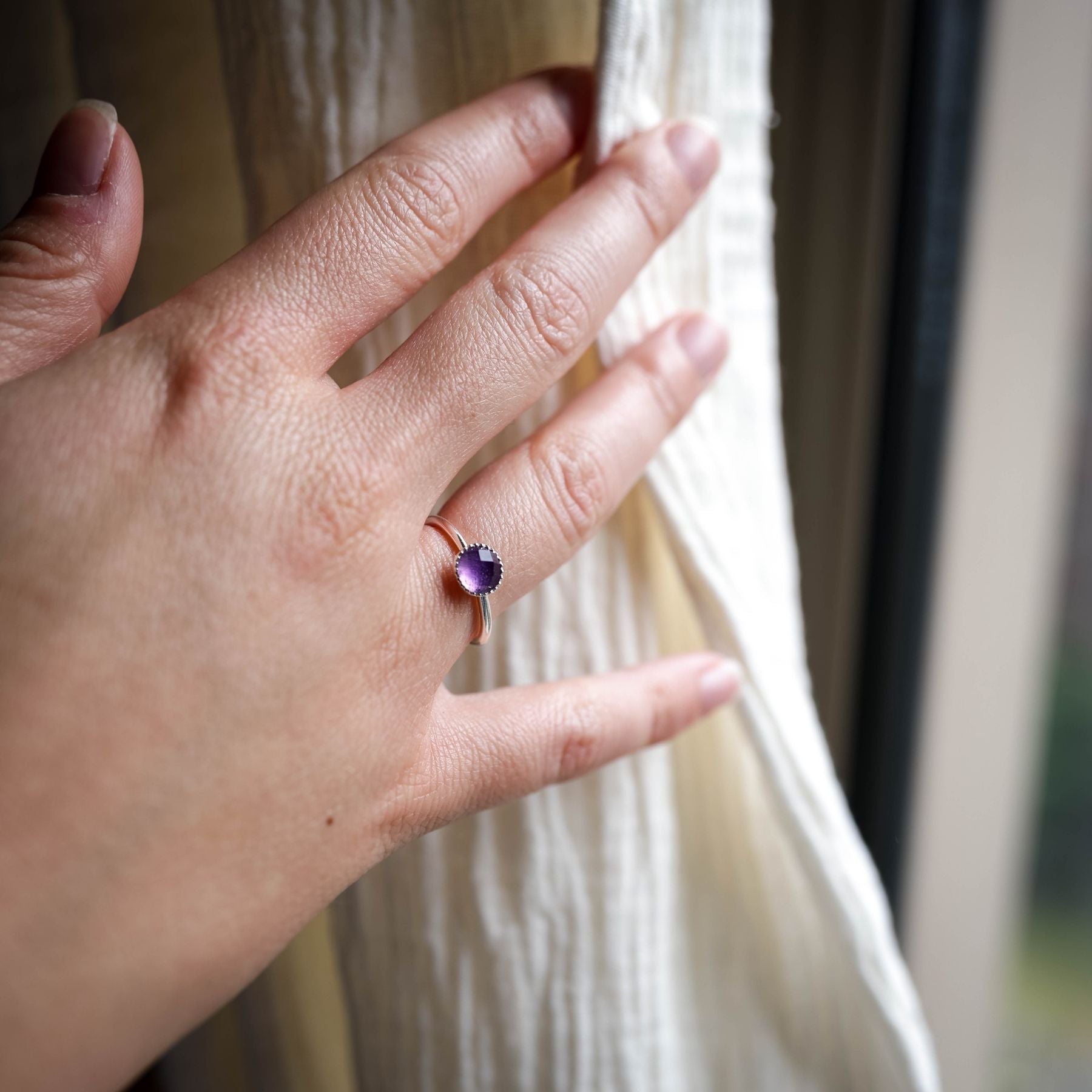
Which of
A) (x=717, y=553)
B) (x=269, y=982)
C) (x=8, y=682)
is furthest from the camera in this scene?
(x=269, y=982)

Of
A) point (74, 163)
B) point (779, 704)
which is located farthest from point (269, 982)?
point (74, 163)

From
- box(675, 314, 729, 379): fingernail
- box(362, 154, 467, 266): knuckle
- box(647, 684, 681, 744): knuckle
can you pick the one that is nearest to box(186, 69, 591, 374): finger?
box(362, 154, 467, 266): knuckle

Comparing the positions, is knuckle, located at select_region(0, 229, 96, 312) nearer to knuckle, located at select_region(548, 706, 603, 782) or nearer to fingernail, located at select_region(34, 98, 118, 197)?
fingernail, located at select_region(34, 98, 118, 197)

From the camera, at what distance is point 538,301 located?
0.37m

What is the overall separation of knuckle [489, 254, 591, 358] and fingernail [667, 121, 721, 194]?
0.08m

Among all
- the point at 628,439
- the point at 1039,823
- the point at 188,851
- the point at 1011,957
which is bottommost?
the point at 1011,957

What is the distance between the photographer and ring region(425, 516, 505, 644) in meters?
0.36

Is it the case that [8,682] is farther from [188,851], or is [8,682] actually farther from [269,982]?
[269,982]

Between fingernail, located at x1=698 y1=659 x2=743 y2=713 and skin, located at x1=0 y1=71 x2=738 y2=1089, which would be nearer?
skin, located at x1=0 y1=71 x2=738 y2=1089

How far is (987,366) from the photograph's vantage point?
53 cm

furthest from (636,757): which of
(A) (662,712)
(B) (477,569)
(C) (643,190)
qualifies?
(C) (643,190)

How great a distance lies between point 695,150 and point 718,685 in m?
0.25

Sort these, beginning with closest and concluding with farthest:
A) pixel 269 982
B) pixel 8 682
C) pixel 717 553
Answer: pixel 8 682, pixel 717 553, pixel 269 982

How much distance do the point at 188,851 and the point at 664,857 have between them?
23cm
